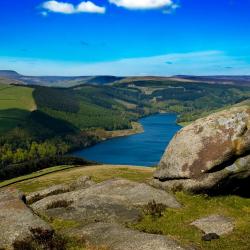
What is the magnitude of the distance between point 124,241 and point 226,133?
66.2 feet

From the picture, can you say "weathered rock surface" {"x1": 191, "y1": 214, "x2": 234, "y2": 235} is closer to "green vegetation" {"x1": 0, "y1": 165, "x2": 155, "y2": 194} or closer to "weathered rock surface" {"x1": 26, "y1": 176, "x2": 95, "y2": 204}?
"weathered rock surface" {"x1": 26, "y1": 176, "x2": 95, "y2": 204}

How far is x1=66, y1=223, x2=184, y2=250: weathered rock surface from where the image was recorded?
25000mm

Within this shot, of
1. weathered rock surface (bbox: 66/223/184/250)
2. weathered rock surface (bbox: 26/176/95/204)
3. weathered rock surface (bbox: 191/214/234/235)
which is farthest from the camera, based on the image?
weathered rock surface (bbox: 26/176/95/204)

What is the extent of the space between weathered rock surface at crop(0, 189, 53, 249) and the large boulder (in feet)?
52.0

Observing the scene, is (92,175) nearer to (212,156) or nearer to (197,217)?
(212,156)

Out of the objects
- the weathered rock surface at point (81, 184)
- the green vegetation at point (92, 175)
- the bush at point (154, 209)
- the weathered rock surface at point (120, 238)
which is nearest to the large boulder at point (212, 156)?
the bush at point (154, 209)

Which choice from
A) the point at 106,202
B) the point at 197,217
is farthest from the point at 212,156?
the point at 106,202

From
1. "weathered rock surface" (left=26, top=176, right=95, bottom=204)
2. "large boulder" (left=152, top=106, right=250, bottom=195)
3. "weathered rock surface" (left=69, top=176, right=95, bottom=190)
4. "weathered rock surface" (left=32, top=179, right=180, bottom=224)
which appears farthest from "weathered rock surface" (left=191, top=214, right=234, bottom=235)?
"weathered rock surface" (left=69, top=176, right=95, bottom=190)

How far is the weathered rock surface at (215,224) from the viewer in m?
29.9

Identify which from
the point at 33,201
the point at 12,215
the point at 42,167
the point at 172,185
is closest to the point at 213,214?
the point at 172,185

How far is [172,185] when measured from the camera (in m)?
42.6

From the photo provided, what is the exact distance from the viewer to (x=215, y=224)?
31.1 metres

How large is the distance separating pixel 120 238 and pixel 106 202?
10.5 m

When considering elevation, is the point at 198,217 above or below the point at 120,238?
below
